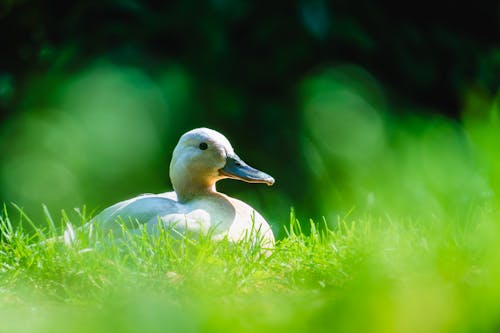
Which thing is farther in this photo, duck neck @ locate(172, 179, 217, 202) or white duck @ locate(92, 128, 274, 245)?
duck neck @ locate(172, 179, 217, 202)

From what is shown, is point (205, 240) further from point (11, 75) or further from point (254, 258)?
point (11, 75)

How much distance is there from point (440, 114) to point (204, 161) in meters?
2.85

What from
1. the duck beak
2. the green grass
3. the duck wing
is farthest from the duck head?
the green grass

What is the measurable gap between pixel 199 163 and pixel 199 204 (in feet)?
0.66

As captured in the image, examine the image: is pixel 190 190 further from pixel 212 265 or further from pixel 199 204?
pixel 212 265

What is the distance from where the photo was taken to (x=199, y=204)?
9.09 feet

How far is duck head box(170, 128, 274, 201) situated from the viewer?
289cm

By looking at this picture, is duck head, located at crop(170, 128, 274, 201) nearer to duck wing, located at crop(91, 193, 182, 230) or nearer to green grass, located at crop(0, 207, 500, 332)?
duck wing, located at crop(91, 193, 182, 230)

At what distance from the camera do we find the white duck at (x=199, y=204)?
2590mm

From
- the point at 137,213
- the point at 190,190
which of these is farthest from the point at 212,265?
the point at 190,190

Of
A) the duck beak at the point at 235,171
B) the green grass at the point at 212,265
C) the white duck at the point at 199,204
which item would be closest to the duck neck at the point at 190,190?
the white duck at the point at 199,204

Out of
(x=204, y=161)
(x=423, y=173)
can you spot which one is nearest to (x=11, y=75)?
(x=204, y=161)

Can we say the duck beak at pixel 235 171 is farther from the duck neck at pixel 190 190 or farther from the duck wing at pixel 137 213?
the duck wing at pixel 137 213

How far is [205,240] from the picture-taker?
92.7 inches
